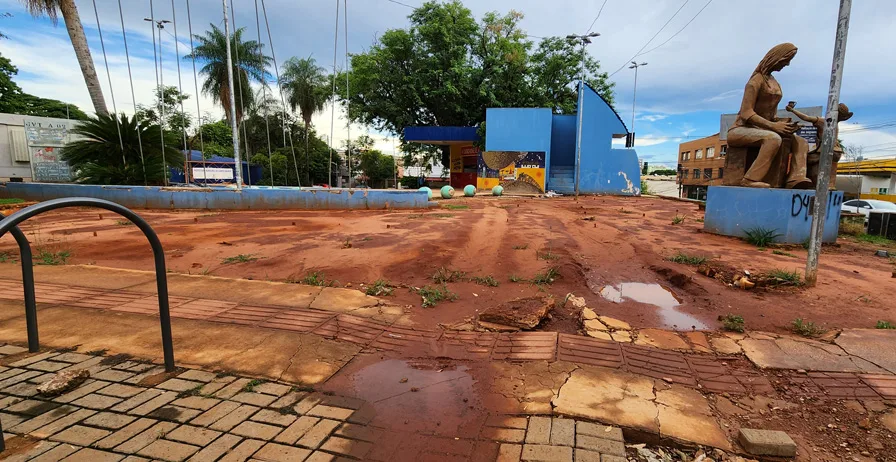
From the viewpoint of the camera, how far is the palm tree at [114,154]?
1513 cm

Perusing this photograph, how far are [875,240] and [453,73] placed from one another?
22.0 m

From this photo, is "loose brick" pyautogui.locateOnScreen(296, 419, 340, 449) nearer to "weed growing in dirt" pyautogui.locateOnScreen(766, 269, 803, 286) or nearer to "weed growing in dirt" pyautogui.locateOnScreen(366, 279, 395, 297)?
"weed growing in dirt" pyautogui.locateOnScreen(366, 279, 395, 297)

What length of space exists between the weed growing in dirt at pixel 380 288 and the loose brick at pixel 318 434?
2424 millimetres

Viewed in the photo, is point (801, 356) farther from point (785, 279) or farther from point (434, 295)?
point (434, 295)

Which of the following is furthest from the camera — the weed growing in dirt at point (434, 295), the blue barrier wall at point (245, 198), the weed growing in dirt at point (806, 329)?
the blue barrier wall at point (245, 198)

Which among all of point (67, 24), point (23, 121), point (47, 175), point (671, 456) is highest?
point (67, 24)

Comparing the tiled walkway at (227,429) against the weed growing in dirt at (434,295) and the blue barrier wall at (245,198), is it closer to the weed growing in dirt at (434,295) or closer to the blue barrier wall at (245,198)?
the weed growing in dirt at (434,295)

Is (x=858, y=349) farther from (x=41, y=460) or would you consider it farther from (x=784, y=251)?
(x=41, y=460)

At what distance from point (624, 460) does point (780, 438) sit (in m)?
0.93

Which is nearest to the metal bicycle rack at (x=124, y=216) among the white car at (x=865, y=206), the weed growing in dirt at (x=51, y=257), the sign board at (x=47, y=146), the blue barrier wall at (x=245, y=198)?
the weed growing in dirt at (x=51, y=257)

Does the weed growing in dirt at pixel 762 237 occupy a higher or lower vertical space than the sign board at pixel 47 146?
lower

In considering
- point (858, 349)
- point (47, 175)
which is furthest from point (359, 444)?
point (47, 175)

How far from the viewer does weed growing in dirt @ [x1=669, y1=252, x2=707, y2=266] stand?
629cm

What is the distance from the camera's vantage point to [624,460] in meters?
2.09
